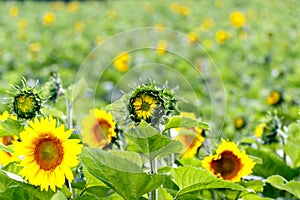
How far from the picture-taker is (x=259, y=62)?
5.94m

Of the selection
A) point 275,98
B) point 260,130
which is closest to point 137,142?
point 260,130

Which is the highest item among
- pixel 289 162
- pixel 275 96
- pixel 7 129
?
pixel 275 96

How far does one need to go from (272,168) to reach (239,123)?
1892 millimetres

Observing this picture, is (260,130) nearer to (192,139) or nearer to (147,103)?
(192,139)

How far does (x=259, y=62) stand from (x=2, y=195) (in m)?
4.84

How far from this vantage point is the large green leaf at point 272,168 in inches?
70.0

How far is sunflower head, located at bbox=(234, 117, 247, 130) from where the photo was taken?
3652 millimetres

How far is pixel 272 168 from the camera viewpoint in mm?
1792

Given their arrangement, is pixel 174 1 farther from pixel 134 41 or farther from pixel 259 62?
pixel 134 41

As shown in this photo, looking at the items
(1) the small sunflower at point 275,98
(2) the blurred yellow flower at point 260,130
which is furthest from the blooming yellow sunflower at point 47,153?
(1) the small sunflower at point 275,98

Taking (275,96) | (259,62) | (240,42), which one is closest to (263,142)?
(275,96)

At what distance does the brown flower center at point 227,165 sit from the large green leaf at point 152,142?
262mm

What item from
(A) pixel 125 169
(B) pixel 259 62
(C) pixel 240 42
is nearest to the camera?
(A) pixel 125 169

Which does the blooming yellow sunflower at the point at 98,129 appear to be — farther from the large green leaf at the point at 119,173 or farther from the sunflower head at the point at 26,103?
the large green leaf at the point at 119,173
